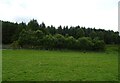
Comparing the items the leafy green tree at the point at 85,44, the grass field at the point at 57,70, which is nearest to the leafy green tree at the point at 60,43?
the leafy green tree at the point at 85,44

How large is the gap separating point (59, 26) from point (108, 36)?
29609 millimetres

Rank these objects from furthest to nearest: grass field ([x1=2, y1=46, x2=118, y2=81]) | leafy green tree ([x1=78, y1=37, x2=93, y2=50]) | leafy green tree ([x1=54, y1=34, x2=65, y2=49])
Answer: leafy green tree ([x1=78, y1=37, x2=93, y2=50])
leafy green tree ([x1=54, y1=34, x2=65, y2=49])
grass field ([x1=2, y1=46, x2=118, y2=81])

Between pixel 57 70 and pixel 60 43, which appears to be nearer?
pixel 57 70

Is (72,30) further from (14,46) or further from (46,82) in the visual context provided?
(46,82)

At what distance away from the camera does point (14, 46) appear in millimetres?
94125

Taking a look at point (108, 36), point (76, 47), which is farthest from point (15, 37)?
point (108, 36)

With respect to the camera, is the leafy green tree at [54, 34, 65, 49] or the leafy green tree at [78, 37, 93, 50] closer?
the leafy green tree at [54, 34, 65, 49]

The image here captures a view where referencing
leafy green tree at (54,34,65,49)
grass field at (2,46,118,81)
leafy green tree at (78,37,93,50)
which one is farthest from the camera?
leafy green tree at (78,37,93,50)

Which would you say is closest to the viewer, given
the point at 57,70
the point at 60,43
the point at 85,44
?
the point at 57,70

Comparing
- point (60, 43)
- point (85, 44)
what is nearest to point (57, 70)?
point (60, 43)

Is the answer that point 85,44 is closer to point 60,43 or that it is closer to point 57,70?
point 60,43

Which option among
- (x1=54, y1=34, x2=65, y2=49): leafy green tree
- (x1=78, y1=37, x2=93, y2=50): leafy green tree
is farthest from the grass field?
(x1=78, y1=37, x2=93, y2=50): leafy green tree

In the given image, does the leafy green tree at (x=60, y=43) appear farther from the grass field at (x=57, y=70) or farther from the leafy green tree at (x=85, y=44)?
the grass field at (x=57, y=70)

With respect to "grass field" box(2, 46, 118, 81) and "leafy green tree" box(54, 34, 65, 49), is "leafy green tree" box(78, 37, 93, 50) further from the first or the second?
"grass field" box(2, 46, 118, 81)
